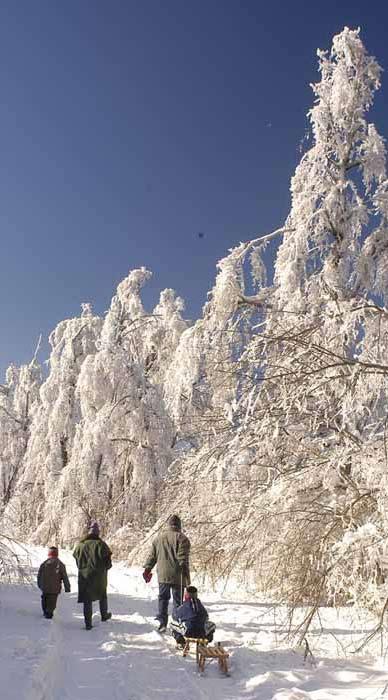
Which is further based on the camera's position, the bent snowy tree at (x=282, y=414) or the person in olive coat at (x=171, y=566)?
the person in olive coat at (x=171, y=566)

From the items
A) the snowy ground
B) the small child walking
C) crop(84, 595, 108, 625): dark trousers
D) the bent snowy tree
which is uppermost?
the bent snowy tree

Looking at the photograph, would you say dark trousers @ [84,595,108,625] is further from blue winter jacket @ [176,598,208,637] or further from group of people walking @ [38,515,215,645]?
blue winter jacket @ [176,598,208,637]

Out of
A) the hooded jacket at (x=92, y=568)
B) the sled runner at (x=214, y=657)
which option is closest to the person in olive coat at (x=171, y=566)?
the hooded jacket at (x=92, y=568)

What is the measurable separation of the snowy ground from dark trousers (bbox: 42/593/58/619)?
6.6 inches

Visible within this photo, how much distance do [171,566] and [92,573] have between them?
3.51 feet

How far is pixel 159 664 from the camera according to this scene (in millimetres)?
5555

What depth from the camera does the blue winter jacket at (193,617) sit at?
230 inches

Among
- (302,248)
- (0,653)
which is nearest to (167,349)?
(302,248)

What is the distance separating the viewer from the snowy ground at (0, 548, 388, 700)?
15.3 ft

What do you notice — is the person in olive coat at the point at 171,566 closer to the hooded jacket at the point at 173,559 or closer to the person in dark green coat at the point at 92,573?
the hooded jacket at the point at 173,559

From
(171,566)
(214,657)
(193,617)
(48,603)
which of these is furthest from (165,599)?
(214,657)

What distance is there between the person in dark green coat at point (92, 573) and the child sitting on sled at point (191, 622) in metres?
1.58

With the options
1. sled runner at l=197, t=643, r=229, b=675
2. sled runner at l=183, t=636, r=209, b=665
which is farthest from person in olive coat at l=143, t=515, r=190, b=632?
sled runner at l=197, t=643, r=229, b=675

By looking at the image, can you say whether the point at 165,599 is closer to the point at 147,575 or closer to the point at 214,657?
the point at 147,575
